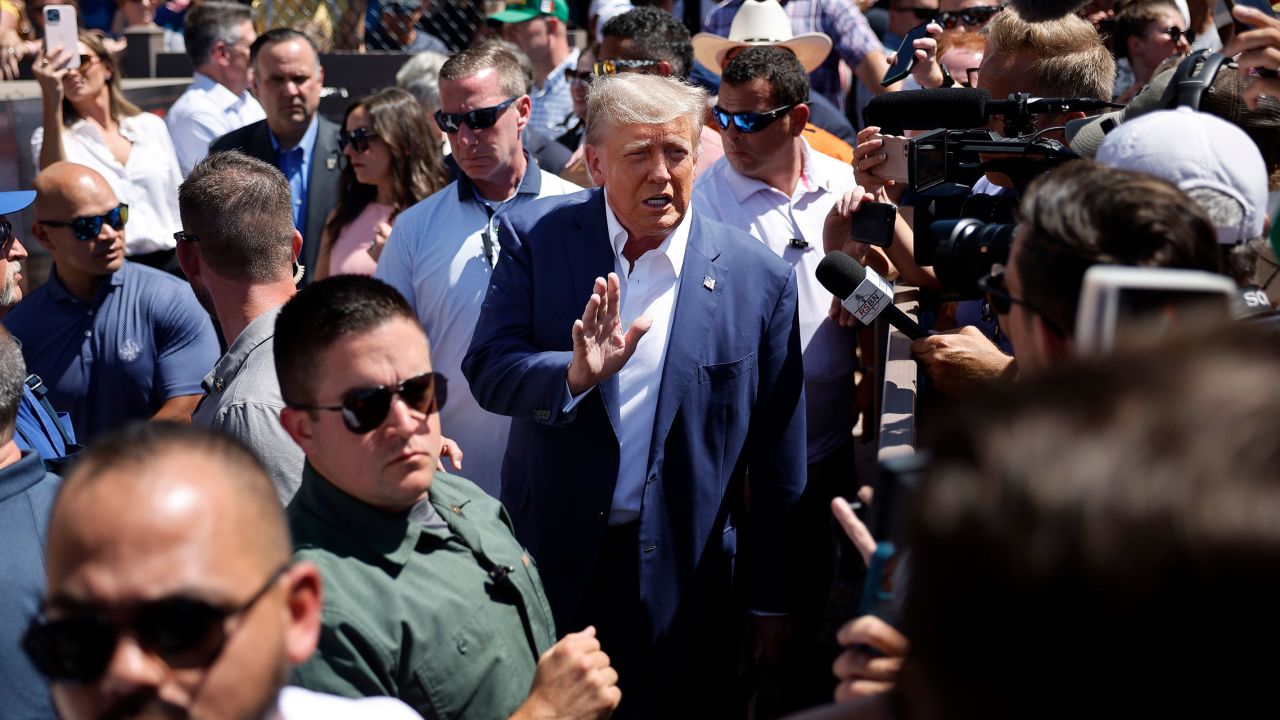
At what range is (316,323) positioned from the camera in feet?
7.67

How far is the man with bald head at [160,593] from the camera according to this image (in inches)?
54.5

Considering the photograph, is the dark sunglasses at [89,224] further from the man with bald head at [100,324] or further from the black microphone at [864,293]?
the black microphone at [864,293]

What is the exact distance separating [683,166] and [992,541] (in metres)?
2.78

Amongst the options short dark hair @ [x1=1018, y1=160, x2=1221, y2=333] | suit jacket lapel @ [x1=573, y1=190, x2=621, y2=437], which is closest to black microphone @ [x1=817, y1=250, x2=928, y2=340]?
suit jacket lapel @ [x1=573, y1=190, x2=621, y2=437]

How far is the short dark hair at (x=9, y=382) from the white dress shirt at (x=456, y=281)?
1494 millimetres

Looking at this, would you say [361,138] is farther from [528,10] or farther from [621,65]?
[528,10]

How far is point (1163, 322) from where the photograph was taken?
1133mm

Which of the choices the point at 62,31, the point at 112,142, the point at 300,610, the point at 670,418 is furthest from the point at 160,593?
the point at 62,31

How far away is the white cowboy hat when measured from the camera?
6172 millimetres

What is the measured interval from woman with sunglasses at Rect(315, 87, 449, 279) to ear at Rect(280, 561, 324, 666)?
12.7 ft

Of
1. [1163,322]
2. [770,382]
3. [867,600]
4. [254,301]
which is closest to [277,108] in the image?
[254,301]

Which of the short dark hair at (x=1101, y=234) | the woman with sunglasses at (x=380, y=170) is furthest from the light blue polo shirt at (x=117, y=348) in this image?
the short dark hair at (x=1101, y=234)

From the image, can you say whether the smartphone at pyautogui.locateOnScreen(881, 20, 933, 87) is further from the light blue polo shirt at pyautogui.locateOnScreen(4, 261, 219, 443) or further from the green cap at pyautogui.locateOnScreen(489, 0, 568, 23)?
the green cap at pyautogui.locateOnScreen(489, 0, 568, 23)

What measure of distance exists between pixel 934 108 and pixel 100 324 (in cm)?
290
